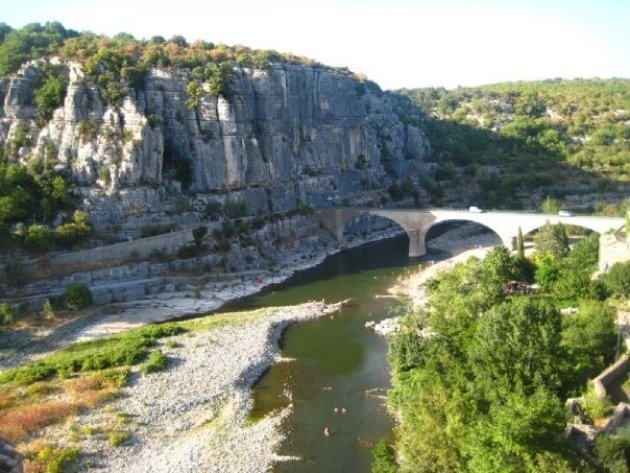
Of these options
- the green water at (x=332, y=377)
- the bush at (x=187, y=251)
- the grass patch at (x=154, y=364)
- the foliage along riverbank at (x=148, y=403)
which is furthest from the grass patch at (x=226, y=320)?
the bush at (x=187, y=251)

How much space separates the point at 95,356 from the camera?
30.6 m

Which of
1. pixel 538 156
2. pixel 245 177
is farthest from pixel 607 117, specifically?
pixel 245 177

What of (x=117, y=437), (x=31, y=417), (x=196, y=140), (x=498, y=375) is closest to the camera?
(x=498, y=375)

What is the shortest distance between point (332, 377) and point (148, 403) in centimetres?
848

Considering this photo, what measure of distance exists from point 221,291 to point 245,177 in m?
17.8

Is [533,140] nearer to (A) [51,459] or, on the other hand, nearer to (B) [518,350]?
(B) [518,350]

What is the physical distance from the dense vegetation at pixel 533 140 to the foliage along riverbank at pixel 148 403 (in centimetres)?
4294

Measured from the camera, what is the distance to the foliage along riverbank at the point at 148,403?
21875mm

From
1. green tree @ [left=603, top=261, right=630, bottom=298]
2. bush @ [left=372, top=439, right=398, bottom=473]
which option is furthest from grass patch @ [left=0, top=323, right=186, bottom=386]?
green tree @ [left=603, top=261, right=630, bottom=298]

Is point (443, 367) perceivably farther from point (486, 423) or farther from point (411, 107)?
point (411, 107)

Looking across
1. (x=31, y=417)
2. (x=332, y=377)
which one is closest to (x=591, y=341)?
(x=332, y=377)

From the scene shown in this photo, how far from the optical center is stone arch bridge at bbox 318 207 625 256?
1786 inches

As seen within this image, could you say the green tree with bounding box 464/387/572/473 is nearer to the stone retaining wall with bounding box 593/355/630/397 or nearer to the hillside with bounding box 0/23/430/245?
the stone retaining wall with bounding box 593/355/630/397

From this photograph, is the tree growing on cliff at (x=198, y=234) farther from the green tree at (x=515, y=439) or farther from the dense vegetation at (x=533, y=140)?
the dense vegetation at (x=533, y=140)
